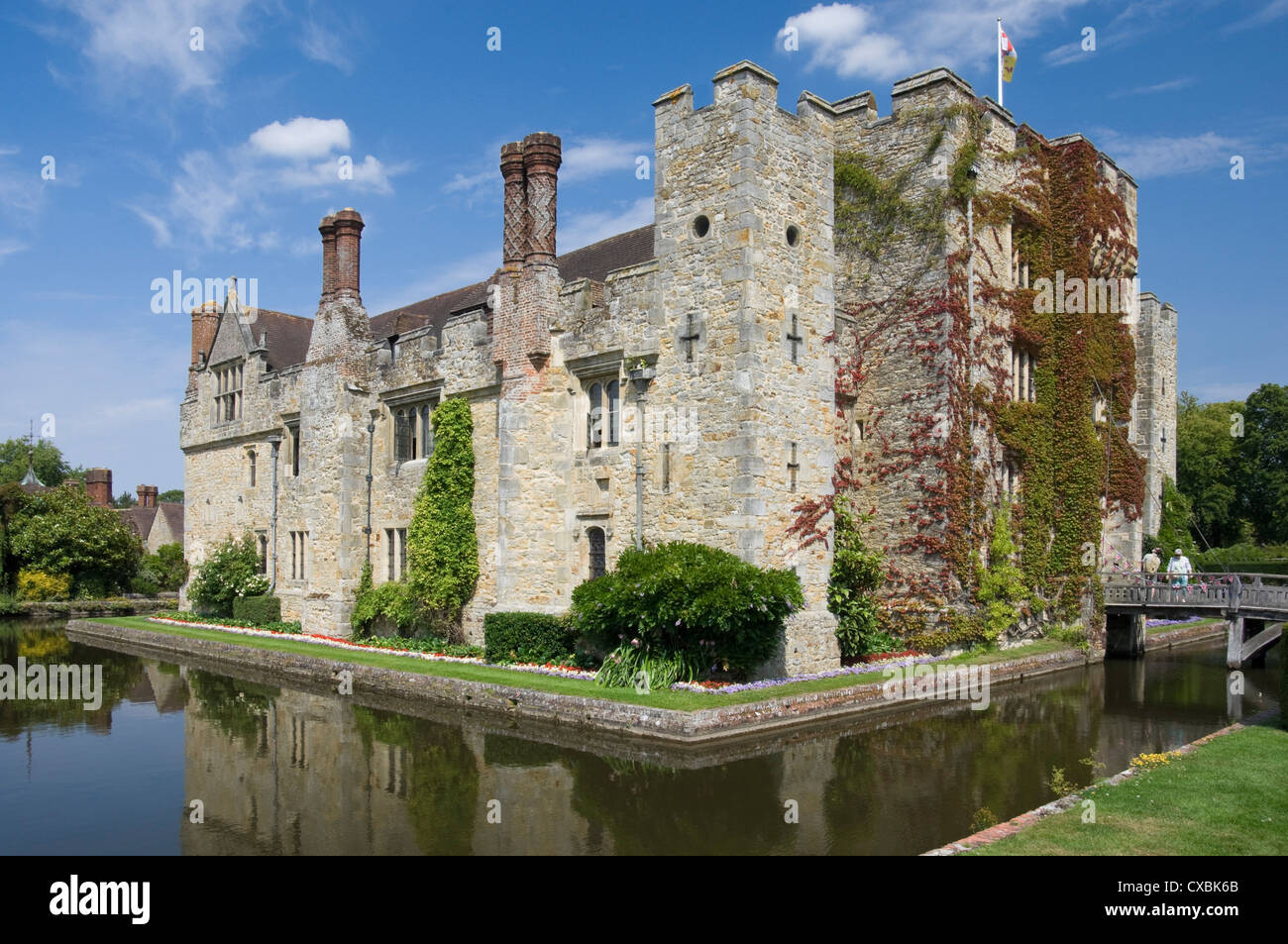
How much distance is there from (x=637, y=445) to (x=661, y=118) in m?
6.44

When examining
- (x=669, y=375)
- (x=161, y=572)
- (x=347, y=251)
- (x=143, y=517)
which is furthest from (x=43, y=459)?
(x=669, y=375)

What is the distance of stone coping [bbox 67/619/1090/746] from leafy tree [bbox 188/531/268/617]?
22.2 ft

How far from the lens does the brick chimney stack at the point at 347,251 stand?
968 inches

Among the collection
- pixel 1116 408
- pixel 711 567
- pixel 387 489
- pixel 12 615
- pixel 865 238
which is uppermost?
pixel 865 238

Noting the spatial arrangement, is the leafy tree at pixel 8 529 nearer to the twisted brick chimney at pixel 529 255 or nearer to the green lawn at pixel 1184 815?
the twisted brick chimney at pixel 529 255

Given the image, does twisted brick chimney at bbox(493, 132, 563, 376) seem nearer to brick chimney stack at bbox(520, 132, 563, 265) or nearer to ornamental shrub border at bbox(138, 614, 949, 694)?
brick chimney stack at bbox(520, 132, 563, 265)

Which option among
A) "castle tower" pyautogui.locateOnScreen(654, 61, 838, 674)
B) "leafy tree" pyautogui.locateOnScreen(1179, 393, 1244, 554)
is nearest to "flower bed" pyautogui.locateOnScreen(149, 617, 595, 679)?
"castle tower" pyautogui.locateOnScreen(654, 61, 838, 674)

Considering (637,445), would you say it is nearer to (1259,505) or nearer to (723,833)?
(723,833)

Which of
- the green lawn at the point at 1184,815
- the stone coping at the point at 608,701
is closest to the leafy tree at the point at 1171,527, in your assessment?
the stone coping at the point at 608,701

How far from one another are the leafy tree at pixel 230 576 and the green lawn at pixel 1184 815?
1024 inches

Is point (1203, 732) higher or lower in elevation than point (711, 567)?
lower

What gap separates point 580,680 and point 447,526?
21.3 ft
